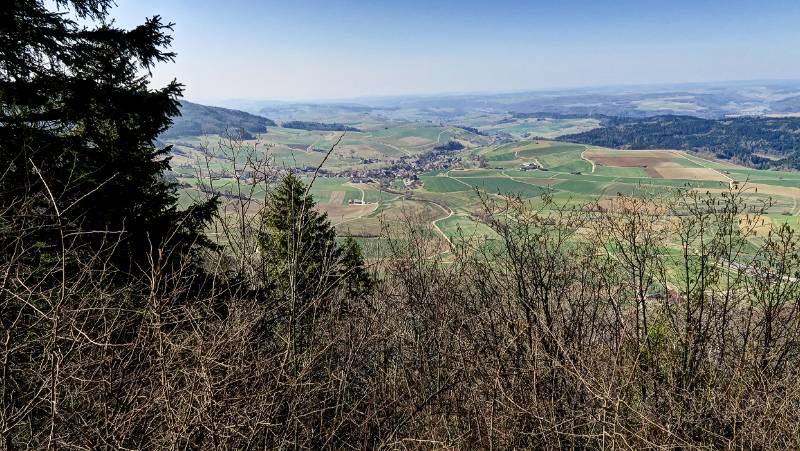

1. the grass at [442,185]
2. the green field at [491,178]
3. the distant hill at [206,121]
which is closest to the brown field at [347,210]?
the green field at [491,178]

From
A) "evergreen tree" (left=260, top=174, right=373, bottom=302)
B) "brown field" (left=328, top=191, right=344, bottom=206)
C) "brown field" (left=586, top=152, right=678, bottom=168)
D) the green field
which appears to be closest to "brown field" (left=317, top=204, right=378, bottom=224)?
the green field

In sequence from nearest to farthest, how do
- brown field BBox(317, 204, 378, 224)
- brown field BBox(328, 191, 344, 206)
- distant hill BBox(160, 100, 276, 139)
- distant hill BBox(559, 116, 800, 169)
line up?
1. brown field BBox(317, 204, 378, 224)
2. brown field BBox(328, 191, 344, 206)
3. distant hill BBox(559, 116, 800, 169)
4. distant hill BBox(160, 100, 276, 139)

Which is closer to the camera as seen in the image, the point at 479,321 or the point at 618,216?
the point at 479,321

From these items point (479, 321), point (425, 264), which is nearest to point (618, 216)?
point (479, 321)

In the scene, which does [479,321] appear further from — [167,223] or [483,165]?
[483,165]

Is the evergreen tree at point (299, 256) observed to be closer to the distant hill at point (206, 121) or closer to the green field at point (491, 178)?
the green field at point (491, 178)

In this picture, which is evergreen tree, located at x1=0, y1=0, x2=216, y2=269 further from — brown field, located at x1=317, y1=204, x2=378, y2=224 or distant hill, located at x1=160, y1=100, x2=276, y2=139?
distant hill, located at x1=160, y1=100, x2=276, y2=139

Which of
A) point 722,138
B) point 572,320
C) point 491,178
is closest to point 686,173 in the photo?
point 491,178
